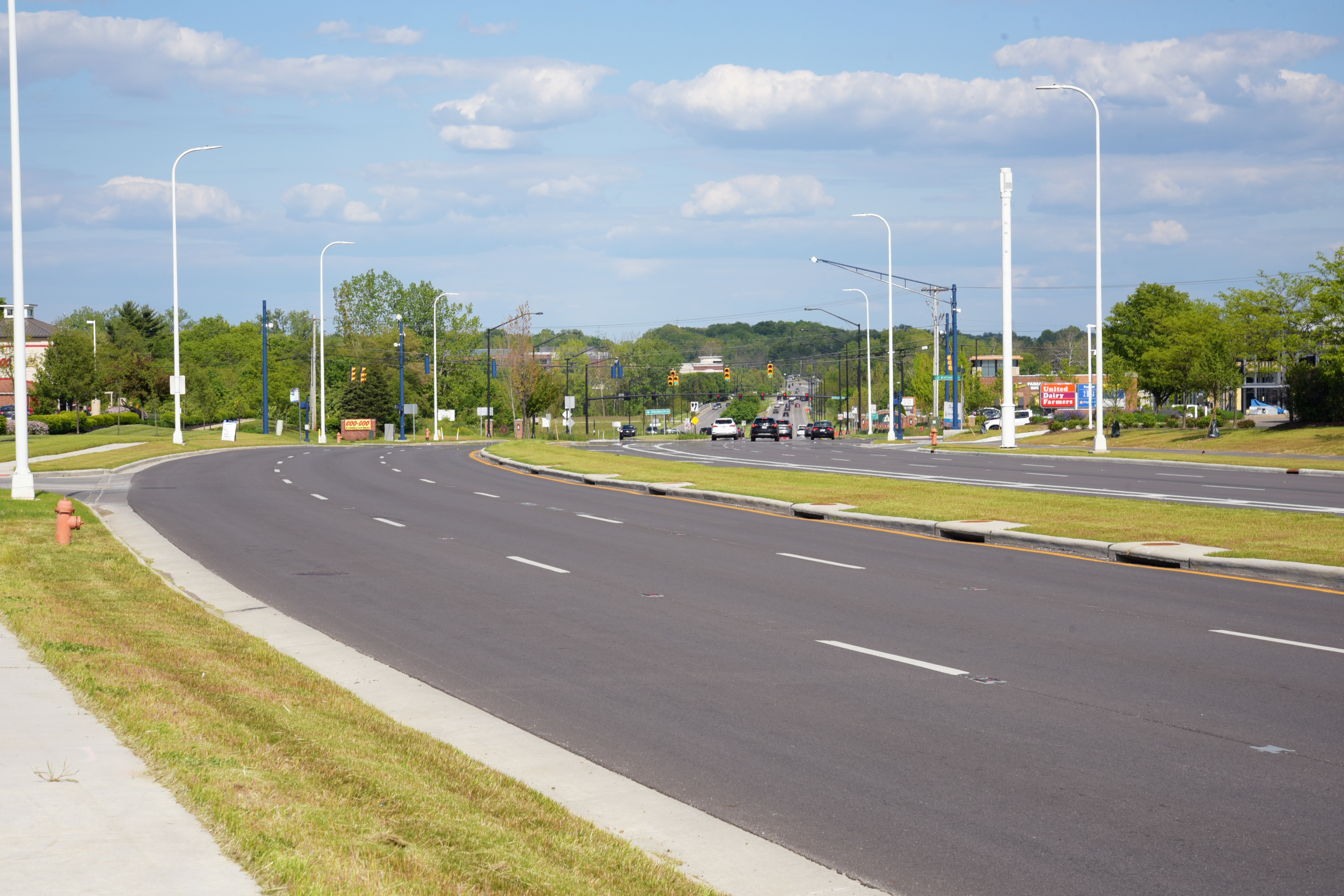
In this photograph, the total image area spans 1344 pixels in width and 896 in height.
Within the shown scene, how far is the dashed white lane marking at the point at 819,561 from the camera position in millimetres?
15680

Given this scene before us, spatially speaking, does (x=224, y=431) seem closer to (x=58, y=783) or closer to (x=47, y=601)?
(x=47, y=601)

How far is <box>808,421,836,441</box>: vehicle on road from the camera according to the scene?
93.1 metres

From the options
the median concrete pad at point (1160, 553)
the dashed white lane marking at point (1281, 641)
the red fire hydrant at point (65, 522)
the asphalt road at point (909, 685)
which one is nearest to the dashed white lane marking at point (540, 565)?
the asphalt road at point (909, 685)

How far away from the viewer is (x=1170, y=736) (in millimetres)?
7449

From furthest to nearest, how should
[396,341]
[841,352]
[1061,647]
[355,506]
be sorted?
[841,352] → [396,341] → [355,506] → [1061,647]

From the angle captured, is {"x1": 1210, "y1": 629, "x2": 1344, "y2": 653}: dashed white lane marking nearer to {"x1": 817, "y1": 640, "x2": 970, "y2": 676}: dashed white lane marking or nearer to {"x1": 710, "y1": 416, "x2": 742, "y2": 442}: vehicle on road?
{"x1": 817, "y1": 640, "x2": 970, "y2": 676}: dashed white lane marking

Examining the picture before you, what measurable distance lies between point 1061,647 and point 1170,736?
2.83 meters

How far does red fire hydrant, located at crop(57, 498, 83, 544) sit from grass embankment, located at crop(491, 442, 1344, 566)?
13.1m

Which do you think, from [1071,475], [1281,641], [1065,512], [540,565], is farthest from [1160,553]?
[1071,475]

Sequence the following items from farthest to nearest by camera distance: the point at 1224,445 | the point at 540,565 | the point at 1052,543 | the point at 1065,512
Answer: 1. the point at 1224,445
2. the point at 1065,512
3. the point at 1052,543
4. the point at 540,565

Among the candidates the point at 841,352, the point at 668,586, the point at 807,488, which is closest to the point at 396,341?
the point at 841,352

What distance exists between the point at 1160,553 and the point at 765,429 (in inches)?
2892

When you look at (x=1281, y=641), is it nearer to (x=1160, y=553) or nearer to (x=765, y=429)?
(x=1160, y=553)

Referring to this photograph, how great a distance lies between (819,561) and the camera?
16.4m
